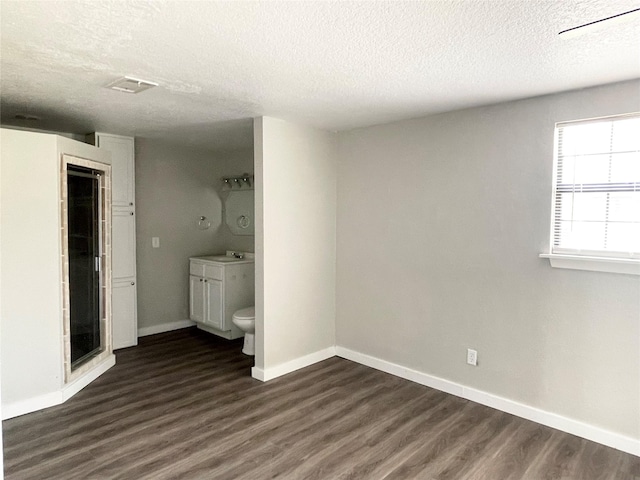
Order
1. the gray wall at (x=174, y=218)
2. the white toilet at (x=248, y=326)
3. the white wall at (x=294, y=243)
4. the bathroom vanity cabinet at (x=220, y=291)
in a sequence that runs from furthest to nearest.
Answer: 1. the gray wall at (x=174, y=218)
2. the bathroom vanity cabinet at (x=220, y=291)
3. the white toilet at (x=248, y=326)
4. the white wall at (x=294, y=243)

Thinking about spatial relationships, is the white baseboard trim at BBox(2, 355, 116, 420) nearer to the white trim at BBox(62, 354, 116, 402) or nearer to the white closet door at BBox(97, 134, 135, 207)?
the white trim at BBox(62, 354, 116, 402)

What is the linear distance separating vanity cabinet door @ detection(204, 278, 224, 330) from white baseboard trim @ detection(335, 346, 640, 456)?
168 cm

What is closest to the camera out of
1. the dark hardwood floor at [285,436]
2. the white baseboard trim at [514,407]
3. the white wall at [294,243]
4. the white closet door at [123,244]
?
the dark hardwood floor at [285,436]

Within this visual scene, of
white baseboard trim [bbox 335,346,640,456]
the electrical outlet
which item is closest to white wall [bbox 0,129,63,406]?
white baseboard trim [bbox 335,346,640,456]

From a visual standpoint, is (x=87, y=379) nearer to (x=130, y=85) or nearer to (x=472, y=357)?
(x=130, y=85)

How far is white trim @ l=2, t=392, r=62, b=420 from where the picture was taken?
9.70ft

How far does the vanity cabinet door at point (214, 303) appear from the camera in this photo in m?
4.78

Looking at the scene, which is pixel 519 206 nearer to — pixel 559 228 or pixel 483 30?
pixel 559 228

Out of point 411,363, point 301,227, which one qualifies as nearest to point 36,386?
point 301,227

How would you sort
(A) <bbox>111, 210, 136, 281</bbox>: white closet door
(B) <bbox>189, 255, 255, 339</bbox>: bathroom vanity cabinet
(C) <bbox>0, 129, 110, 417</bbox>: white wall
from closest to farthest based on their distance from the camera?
(C) <bbox>0, 129, 110, 417</bbox>: white wall
(A) <bbox>111, 210, 136, 281</bbox>: white closet door
(B) <bbox>189, 255, 255, 339</bbox>: bathroom vanity cabinet

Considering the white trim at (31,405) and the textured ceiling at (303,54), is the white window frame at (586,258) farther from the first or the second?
the white trim at (31,405)

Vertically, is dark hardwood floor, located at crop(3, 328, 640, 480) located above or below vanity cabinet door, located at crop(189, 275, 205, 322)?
below

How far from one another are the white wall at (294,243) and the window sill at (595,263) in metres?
2.00

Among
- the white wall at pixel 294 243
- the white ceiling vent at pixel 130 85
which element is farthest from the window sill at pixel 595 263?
the white ceiling vent at pixel 130 85
